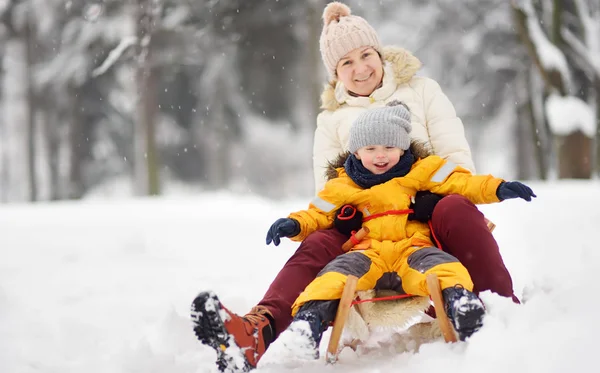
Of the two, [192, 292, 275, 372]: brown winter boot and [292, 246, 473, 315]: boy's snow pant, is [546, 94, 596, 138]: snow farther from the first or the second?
[192, 292, 275, 372]: brown winter boot

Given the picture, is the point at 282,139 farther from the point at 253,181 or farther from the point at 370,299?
the point at 370,299

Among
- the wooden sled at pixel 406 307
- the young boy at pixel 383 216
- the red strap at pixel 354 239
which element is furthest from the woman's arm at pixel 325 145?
the wooden sled at pixel 406 307

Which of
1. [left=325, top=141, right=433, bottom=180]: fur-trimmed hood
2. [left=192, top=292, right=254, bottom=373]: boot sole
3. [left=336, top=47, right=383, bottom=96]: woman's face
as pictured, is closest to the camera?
[left=192, top=292, right=254, bottom=373]: boot sole

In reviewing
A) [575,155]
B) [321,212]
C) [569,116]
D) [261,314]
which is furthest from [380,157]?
[575,155]

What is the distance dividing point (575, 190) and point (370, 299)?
5.73 metres

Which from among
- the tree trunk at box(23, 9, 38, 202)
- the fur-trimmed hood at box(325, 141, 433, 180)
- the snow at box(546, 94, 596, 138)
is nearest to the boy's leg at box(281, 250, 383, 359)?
the fur-trimmed hood at box(325, 141, 433, 180)

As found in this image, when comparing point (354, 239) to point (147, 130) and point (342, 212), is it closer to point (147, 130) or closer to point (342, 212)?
point (342, 212)

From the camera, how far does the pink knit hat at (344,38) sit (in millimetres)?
3471

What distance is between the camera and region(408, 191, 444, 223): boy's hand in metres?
2.74

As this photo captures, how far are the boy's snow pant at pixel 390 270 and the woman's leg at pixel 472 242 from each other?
0.11 meters

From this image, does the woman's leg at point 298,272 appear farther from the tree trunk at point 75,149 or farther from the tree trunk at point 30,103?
the tree trunk at point 30,103

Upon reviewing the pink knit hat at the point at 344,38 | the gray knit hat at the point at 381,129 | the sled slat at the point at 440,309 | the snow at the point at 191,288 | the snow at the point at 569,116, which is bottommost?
the snow at the point at 191,288

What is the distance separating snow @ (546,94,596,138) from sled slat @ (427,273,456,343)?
27.7ft

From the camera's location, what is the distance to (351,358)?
2643 millimetres
